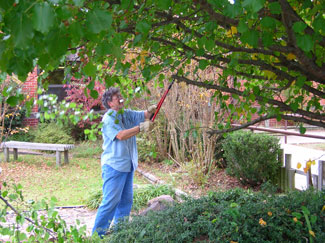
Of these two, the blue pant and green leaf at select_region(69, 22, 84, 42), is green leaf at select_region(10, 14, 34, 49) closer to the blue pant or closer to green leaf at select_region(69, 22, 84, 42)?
green leaf at select_region(69, 22, 84, 42)

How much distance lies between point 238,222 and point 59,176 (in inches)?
271

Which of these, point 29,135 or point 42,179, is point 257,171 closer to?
point 42,179

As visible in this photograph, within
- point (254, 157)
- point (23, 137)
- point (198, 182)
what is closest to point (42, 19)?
point (254, 157)

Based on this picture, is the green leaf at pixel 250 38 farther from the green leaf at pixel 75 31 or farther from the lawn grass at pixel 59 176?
the lawn grass at pixel 59 176

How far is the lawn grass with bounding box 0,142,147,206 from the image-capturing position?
7.39m

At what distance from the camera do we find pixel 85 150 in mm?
12156

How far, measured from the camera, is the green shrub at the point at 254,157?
6.68 meters


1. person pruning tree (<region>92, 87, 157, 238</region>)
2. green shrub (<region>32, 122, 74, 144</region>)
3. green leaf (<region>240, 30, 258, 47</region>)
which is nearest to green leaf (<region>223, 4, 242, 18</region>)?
green leaf (<region>240, 30, 258, 47</region>)

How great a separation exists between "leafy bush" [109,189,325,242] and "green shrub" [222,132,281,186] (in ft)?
9.62

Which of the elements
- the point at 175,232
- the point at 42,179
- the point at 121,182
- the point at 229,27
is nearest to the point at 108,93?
the point at 121,182

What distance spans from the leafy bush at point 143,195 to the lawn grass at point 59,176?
301 millimetres

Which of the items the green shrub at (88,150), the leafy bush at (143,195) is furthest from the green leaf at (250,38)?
the green shrub at (88,150)

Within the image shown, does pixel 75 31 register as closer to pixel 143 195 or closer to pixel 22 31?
pixel 22 31

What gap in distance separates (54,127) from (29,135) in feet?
3.76
